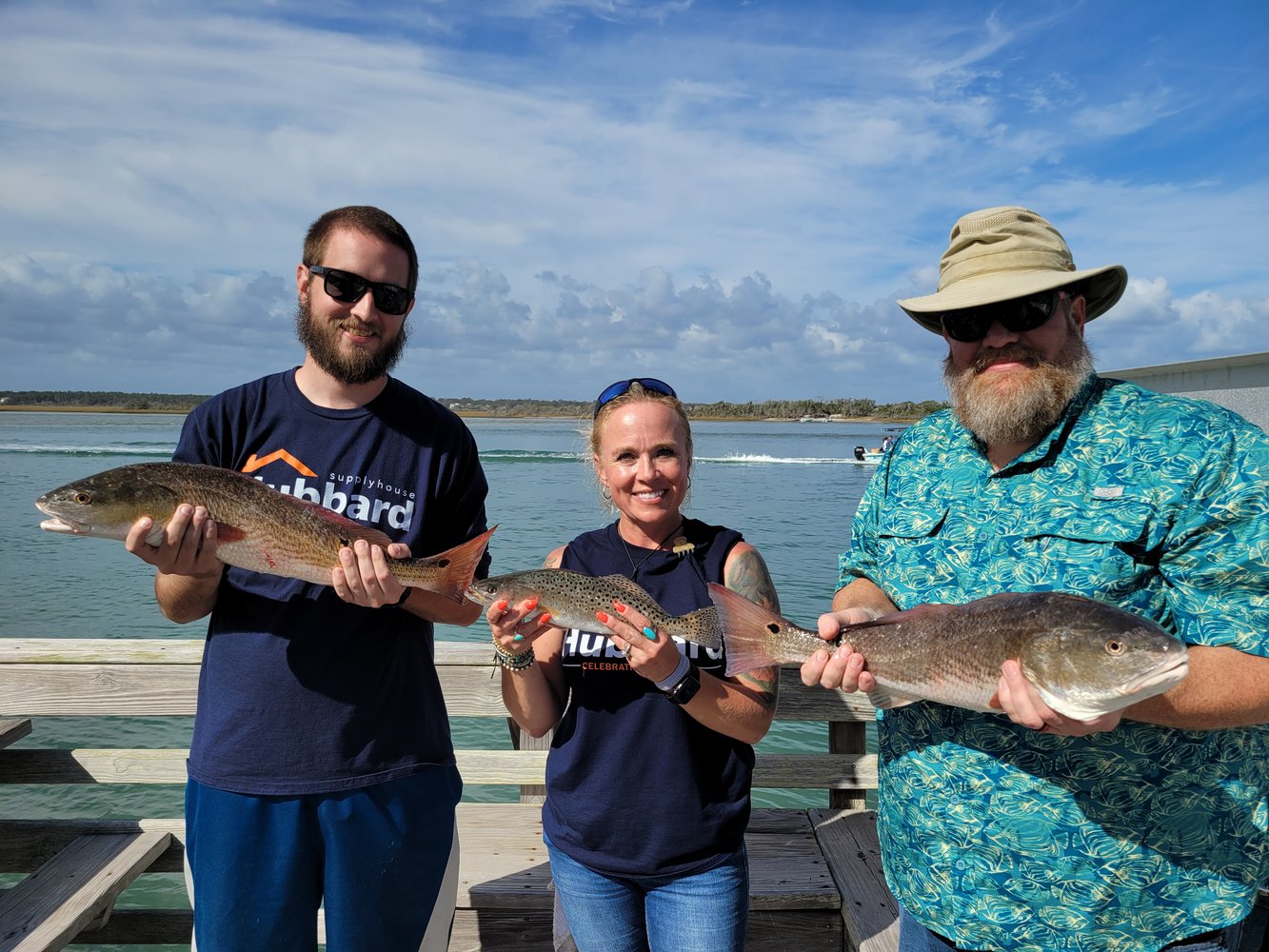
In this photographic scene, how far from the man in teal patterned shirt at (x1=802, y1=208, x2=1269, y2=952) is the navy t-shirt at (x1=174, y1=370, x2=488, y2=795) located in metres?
1.62

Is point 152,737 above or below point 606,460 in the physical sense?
below

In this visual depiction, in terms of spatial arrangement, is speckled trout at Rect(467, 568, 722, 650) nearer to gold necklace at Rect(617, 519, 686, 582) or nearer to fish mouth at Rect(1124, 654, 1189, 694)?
gold necklace at Rect(617, 519, 686, 582)

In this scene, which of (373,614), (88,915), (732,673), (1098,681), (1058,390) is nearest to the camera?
(1098,681)

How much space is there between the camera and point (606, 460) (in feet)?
10.9

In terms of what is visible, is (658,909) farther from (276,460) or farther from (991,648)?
(276,460)

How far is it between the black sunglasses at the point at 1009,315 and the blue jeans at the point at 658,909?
2097 mm

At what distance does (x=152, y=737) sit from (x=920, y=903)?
10594mm

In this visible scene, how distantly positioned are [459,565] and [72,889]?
258 centimetres

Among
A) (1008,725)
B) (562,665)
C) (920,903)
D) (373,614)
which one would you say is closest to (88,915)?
(373,614)

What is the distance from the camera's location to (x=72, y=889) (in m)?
3.83

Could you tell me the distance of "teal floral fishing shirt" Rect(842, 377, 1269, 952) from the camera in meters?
2.39

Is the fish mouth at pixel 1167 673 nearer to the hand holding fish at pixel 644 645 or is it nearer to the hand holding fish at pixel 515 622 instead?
the hand holding fish at pixel 644 645

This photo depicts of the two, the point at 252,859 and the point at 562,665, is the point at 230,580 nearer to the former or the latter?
the point at 252,859

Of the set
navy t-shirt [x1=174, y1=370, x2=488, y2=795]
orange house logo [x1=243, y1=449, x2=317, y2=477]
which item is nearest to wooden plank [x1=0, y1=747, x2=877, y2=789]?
navy t-shirt [x1=174, y1=370, x2=488, y2=795]
